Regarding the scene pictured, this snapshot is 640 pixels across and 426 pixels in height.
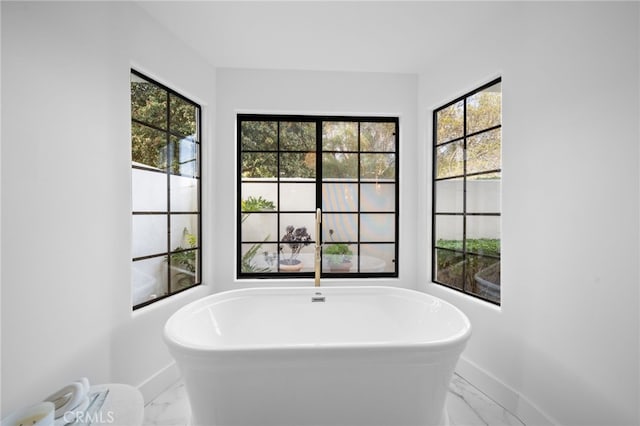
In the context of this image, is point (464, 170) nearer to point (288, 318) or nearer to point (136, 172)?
point (288, 318)

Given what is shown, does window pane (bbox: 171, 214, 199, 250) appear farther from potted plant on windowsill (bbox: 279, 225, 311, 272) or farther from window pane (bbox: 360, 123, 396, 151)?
window pane (bbox: 360, 123, 396, 151)

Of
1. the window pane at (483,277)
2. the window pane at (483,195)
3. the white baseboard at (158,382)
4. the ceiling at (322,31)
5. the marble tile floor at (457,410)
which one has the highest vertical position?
the ceiling at (322,31)

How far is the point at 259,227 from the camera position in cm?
285

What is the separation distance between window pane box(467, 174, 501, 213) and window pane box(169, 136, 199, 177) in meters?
2.21

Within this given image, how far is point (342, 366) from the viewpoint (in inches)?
55.3

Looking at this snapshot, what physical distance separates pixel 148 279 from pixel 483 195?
2.42 m

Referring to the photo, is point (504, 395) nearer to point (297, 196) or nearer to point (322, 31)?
point (297, 196)

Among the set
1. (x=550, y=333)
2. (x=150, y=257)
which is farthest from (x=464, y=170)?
(x=150, y=257)

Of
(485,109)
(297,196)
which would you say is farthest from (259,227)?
(485,109)

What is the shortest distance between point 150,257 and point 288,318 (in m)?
1.07

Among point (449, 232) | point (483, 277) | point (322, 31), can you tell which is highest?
point (322, 31)

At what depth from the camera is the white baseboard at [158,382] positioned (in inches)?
75.8

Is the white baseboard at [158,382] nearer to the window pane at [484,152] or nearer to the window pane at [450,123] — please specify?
the window pane at [484,152]

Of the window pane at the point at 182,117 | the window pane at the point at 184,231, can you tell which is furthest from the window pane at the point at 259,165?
the window pane at the point at 184,231
